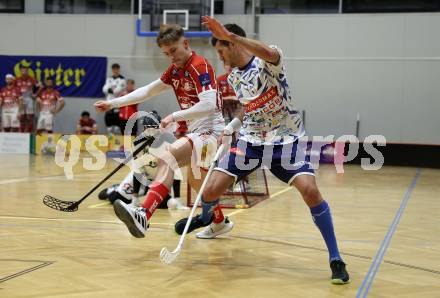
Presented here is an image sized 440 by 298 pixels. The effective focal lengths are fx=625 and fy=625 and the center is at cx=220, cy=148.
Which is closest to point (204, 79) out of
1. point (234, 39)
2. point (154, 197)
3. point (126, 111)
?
point (154, 197)

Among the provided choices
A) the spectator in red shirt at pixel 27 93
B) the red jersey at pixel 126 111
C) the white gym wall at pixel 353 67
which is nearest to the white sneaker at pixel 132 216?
the red jersey at pixel 126 111

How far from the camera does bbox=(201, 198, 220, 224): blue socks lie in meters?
5.46

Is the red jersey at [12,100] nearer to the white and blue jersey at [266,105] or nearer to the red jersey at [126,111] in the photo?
the red jersey at [126,111]

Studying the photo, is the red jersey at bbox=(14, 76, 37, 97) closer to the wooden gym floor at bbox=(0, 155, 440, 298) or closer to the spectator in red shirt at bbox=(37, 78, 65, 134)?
the spectator in red shirt at bbox=(37, 78, 65, 134)

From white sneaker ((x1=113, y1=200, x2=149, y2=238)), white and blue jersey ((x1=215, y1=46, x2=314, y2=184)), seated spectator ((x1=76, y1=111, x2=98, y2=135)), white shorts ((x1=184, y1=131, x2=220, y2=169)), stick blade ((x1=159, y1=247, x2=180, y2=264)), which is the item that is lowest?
seated spectator ((x1=76, y1=111, x2=98, y2=135))

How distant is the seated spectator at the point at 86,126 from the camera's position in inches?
700

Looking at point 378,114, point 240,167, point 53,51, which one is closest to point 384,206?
point 240,167

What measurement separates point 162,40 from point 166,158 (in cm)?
96

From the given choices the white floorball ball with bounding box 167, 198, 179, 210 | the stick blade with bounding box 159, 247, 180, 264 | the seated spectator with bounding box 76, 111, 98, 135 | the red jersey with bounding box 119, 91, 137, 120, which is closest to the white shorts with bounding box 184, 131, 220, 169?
the stick blade with bounding box 159, 247, 180, 264

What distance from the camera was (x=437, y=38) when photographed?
54.6 feet

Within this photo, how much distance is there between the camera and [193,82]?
5297 mm

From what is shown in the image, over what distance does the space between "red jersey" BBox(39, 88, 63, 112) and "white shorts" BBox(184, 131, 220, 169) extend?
43.8ft

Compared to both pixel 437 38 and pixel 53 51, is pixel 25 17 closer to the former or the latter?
pixel 53 51

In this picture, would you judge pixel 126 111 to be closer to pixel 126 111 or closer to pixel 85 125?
pixel 126 111
